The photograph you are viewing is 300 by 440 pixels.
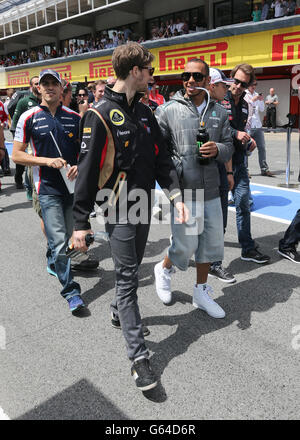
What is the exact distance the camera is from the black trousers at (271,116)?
2059 centimetres

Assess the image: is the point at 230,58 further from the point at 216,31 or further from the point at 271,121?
the point at 271,121

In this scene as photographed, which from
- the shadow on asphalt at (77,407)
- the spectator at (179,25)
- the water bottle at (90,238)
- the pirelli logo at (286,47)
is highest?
the spectator at (179,25)

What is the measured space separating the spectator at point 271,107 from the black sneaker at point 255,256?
17656mm

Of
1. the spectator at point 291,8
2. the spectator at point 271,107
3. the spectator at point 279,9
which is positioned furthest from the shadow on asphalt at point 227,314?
the spectator at point 271,107

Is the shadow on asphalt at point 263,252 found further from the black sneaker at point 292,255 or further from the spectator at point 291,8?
the spectator at point 291,8

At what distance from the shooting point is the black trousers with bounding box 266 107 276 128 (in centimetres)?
2059

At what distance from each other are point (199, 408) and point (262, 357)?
70 cm

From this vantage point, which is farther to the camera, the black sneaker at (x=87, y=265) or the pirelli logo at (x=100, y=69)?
the pirelli logo at (x=100, y=69)

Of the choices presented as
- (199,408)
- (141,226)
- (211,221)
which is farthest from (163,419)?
(211,221)

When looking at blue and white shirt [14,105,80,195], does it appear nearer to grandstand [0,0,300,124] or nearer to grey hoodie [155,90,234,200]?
grey hoodie [155,90,234,200]

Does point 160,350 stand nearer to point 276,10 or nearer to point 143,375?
point 143,375

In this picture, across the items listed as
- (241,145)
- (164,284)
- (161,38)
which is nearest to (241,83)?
(241,145)

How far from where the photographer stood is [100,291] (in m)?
3.91

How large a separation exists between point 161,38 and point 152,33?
329 centimetres
